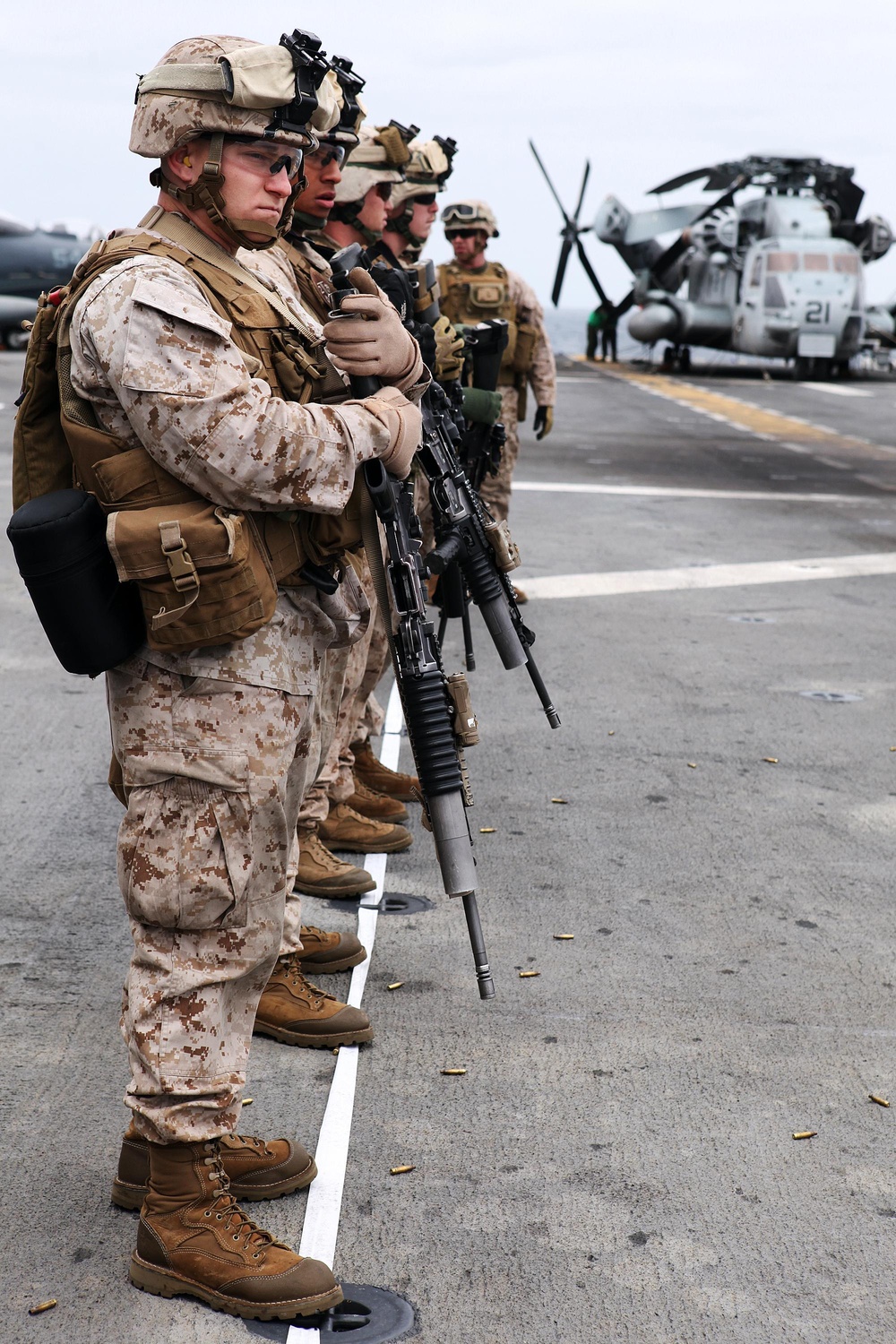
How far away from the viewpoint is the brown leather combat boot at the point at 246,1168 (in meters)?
2.65

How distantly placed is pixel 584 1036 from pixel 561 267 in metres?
40.6

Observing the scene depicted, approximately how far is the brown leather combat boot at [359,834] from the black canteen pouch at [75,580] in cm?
214

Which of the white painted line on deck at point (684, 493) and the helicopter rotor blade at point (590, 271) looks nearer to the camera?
the white painted line on deck at point (684, 493)

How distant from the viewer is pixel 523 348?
8242 mm

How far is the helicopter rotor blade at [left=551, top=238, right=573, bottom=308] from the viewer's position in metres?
41.4

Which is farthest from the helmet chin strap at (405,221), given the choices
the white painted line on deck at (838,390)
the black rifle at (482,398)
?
the white painted line on deck at (838,390)

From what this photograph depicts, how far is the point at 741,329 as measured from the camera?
104 ft

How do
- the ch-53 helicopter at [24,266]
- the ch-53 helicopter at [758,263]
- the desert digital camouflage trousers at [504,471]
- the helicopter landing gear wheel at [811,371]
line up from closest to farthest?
the desert digital camouflage trousers at [504,471]
the ch-53 helicopter at [758,263]
the ch-53 helicopter at [24,266]
the helicopter landing gear wheel at [811,371]

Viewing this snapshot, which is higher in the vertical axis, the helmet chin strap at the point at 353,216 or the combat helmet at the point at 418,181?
the combat helmet at the point at 418,181

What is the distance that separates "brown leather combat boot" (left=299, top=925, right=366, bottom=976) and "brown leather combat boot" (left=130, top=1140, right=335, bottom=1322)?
1188mm

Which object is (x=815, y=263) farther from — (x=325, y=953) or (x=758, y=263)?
(x=325, y=953)

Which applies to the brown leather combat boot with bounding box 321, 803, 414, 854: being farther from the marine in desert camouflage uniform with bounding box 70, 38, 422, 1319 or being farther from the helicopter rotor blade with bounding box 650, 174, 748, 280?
the helicopter rotor blade with bounding box 650, 174, 748, 280

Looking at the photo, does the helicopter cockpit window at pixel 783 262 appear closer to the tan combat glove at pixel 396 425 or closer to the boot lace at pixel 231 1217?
the tan combat glove at pixel 396 425

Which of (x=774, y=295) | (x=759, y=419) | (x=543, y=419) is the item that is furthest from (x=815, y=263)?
(x=543, y=419)
